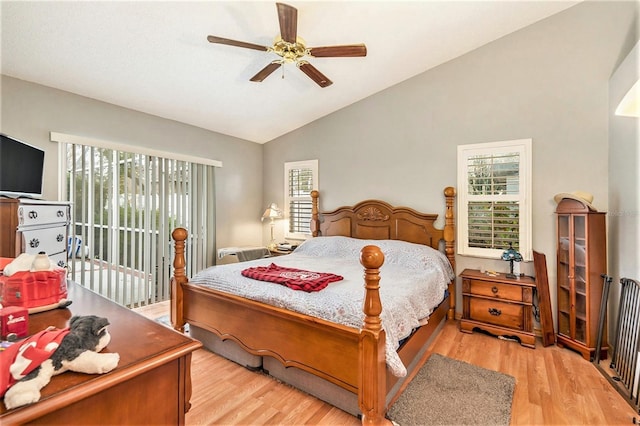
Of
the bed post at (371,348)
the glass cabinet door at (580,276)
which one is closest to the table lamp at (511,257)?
the glass cabinet door at (580,276)

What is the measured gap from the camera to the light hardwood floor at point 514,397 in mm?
1838

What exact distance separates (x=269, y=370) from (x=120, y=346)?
174 centimetres

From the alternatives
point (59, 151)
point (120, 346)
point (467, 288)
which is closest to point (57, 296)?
point (120, 346)

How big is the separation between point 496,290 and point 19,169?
4.34 m

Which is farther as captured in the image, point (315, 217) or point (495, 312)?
point (315, 217)

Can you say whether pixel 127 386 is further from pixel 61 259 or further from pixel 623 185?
pixel 623 185

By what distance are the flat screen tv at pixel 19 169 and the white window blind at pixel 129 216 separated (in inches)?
24.1

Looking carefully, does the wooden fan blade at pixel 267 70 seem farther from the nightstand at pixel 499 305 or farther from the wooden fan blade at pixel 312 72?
the nightstand at pixel 499 305

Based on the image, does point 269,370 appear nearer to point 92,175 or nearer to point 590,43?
point 92,175

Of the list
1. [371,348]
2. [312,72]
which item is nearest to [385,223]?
[312,72]

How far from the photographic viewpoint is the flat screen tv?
85.6 inches

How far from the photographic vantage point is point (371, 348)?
163cm

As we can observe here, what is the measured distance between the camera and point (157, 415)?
2.59 feet

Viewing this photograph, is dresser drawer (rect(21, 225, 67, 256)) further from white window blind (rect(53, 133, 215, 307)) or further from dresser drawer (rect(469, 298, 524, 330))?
dresser drawer (rect(469, 298, 524, 330))
